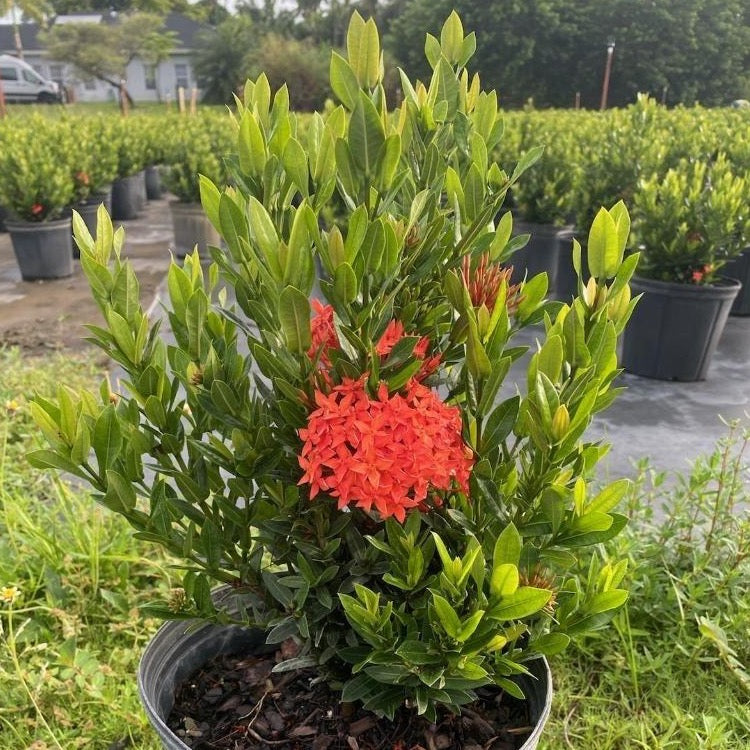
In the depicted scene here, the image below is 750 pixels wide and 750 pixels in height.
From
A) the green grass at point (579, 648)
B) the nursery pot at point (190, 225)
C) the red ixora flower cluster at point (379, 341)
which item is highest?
the red ixora flower cluster at point (379, 341)

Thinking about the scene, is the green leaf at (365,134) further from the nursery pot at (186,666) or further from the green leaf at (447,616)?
the nursery pot at (186,666)

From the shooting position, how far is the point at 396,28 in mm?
31188

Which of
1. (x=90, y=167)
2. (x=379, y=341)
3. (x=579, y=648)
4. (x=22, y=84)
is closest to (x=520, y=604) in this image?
(x=379, y=341)

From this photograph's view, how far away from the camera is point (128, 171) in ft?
30.7

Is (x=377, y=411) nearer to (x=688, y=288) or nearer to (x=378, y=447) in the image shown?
(x=378, y=447)

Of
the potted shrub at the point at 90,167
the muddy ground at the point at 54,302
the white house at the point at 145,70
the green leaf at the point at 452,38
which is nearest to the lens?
the green leaf at the point at 452,38

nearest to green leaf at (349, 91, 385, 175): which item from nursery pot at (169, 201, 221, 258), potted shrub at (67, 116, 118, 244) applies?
potted shrub at (67, 116, 118, 244)

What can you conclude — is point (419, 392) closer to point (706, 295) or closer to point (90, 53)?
point (706, 295)

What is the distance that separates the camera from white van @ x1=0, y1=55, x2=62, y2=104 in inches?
1367

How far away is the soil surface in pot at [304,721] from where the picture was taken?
1.39 metres

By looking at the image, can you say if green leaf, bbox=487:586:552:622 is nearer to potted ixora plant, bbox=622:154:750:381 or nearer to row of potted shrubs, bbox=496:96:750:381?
row of potted shrubs, bbox=496:96:750:381

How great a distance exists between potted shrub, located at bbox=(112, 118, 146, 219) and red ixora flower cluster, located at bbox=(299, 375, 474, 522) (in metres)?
8.98

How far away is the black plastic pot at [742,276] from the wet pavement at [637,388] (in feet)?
0.40

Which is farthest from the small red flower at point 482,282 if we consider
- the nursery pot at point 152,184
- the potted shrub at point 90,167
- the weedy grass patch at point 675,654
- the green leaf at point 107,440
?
the nursery pot at point 152,184
